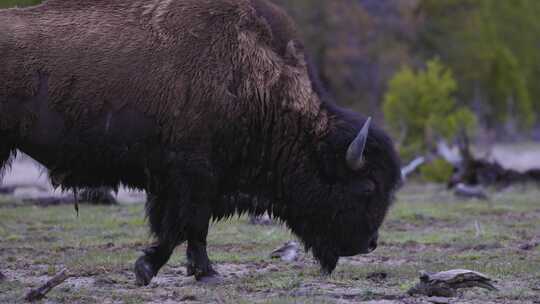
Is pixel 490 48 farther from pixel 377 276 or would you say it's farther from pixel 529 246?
pixel 377 276

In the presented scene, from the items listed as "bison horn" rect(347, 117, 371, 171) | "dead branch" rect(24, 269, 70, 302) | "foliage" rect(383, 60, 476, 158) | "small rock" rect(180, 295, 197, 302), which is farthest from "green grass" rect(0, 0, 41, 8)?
"foliage" rect(383, 60, 476, 158)

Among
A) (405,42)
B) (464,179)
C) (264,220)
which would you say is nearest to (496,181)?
(464,179)

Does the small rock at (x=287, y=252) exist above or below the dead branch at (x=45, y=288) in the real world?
below

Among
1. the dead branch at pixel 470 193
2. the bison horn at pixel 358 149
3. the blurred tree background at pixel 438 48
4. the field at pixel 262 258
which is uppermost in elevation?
the bison horn at pixel 358 149

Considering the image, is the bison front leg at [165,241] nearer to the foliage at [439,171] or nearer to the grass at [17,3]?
the grass at [17,3]

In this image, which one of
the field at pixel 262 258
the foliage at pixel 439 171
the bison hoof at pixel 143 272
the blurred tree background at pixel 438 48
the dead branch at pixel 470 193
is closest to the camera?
the field at pixel 262 258

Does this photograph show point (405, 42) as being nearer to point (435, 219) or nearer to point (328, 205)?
point (435, 219)

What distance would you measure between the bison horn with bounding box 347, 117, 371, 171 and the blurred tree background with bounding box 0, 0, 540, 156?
33.7 m

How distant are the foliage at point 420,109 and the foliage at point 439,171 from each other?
2335 millimetres

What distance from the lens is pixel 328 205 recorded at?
25.6ft

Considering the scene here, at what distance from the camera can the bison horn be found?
742 cm

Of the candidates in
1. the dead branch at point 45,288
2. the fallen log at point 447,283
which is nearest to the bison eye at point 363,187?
the fallen log at point 447,283

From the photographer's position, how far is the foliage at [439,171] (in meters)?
19.2

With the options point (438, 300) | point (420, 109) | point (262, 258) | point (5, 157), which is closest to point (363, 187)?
point (438, 300)
